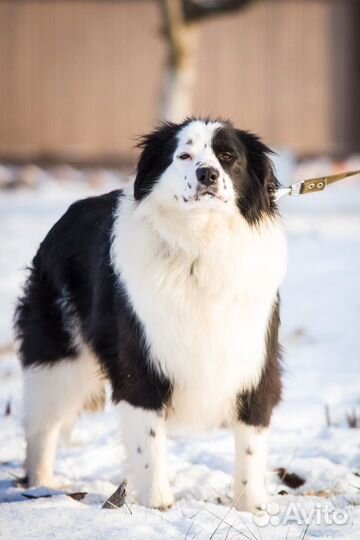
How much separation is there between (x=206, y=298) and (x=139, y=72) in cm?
1719

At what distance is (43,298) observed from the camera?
456 centimetres

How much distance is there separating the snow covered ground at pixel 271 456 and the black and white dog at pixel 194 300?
37cm

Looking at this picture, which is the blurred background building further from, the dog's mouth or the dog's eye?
the dog's mouth

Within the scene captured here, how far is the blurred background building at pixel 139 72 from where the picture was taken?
66.0 feet

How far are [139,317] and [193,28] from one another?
32.5 ft

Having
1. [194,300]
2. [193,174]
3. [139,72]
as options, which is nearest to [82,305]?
[194,300]

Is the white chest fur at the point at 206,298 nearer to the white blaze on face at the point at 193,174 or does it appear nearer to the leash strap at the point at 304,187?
the white blaze on face at the point at 193,174

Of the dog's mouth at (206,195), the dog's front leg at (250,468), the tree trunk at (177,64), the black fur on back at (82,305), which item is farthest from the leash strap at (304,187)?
the tree trunk at (177,64)

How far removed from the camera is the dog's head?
3.61 metres

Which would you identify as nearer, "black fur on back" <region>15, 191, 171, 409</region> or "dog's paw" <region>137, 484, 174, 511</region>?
"dog's paw" <region>137, 484, 174, 511</region>

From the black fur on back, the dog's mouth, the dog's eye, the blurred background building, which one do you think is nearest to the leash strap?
the dog's eye

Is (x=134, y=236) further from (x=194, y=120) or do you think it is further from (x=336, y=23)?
(x=336, y=23)

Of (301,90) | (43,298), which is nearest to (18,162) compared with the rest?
(301,90)

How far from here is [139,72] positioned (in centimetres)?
2019
